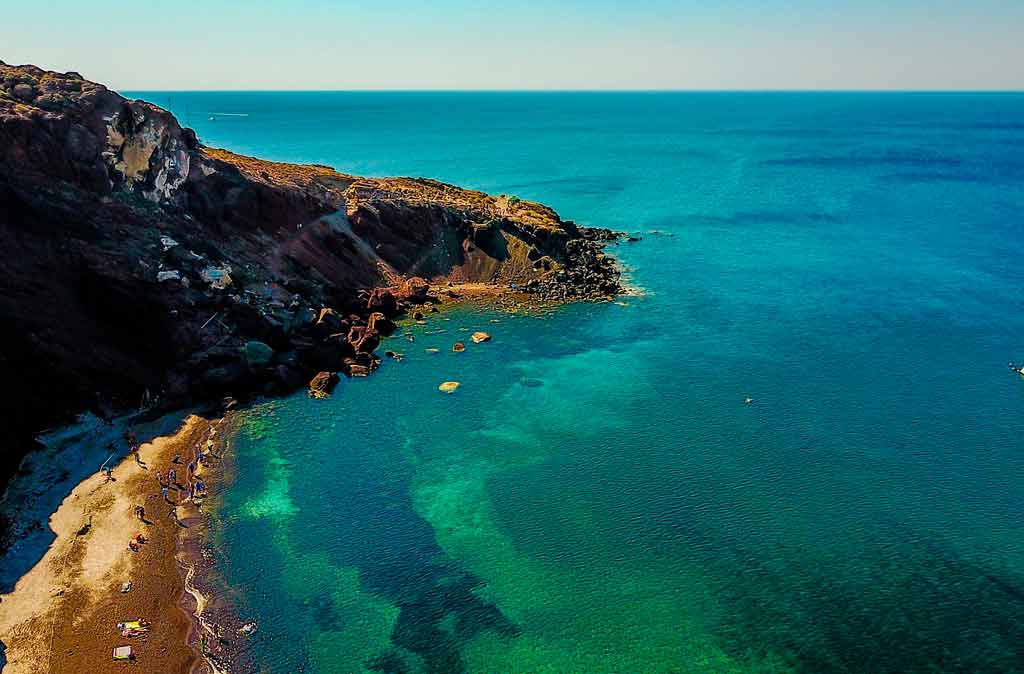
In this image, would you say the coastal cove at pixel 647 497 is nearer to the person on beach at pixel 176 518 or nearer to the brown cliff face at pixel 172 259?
the person on beach at pixel 176 518

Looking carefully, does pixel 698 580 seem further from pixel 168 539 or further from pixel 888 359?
pixel 888 359

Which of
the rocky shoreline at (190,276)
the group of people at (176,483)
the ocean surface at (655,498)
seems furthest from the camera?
the rocky shoreline at (190,276)

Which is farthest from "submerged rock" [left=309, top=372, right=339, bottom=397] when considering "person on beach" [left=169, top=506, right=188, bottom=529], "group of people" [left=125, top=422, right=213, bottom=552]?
"person on beach" [left=169, top=506, right=188, bottom=529]

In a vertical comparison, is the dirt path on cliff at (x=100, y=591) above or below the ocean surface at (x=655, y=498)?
below

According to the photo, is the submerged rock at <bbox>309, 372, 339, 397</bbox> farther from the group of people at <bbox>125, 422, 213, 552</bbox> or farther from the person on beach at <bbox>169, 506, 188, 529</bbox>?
the person on beach at <bbox>169, 506, 188, 529</bbox>

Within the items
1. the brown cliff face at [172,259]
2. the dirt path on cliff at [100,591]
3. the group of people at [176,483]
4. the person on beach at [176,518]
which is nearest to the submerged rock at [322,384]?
the brown cliff face at [172,259]

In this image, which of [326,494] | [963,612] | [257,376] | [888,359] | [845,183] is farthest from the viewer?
[845,183]

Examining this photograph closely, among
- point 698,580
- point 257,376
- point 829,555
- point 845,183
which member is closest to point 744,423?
point 829,555
